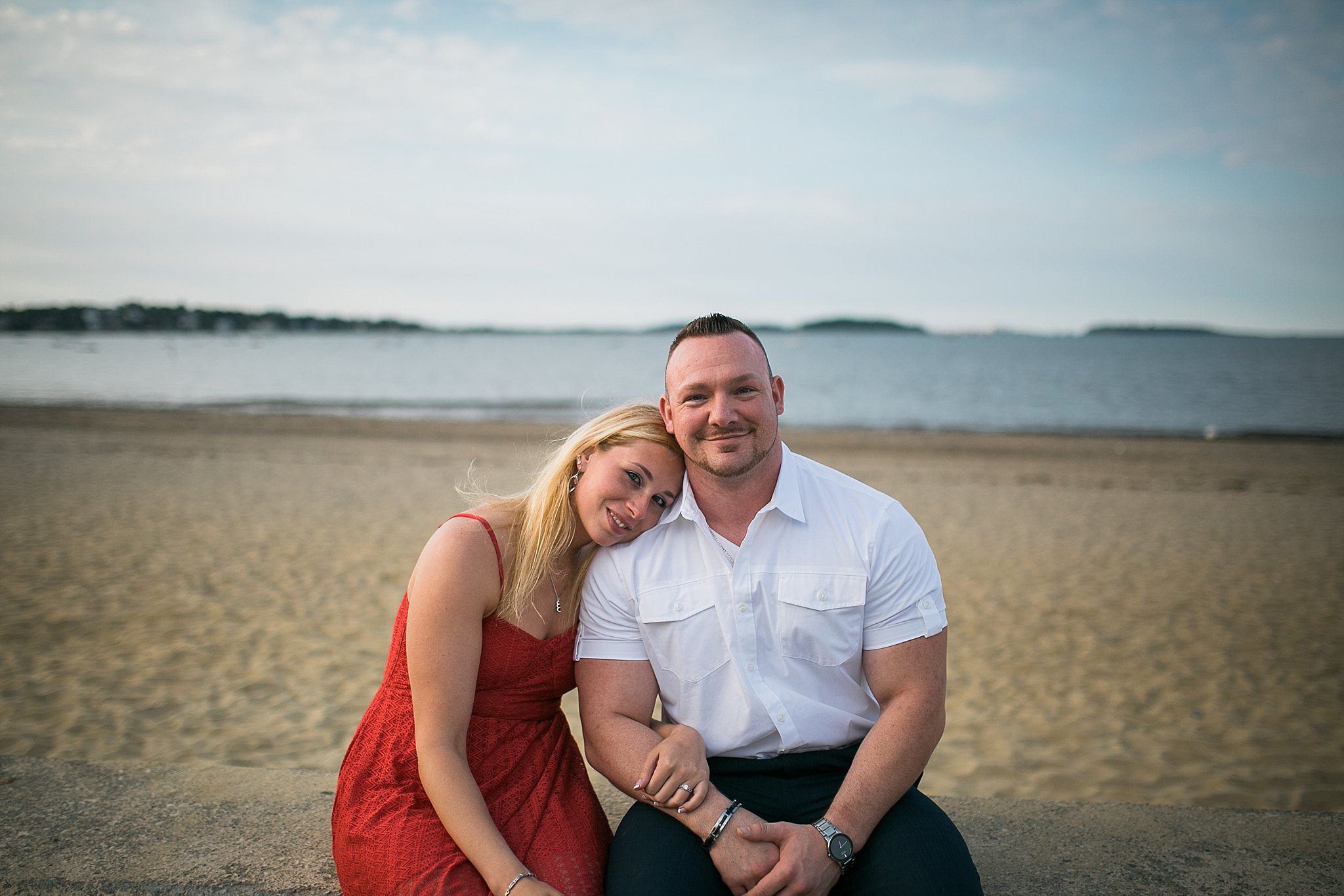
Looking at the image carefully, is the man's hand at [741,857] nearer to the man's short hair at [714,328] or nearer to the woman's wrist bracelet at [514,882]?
the woman's wrist bracelet at [514,882]

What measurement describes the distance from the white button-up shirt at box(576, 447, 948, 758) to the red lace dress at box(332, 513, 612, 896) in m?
0.25

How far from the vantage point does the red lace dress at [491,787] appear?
233 cm

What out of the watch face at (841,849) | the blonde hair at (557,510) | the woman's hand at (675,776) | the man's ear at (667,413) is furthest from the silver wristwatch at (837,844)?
the man's ear at (667,413)

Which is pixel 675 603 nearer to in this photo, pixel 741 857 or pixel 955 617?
pixel 741 857

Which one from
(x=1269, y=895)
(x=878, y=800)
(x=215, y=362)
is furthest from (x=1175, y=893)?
(x=215, y=362)

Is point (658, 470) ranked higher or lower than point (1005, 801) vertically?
higher

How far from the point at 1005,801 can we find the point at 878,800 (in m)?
1.22

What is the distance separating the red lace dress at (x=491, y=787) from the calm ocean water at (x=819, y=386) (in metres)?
0.99

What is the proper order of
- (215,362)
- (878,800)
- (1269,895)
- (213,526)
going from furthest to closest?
(215,362) < (213,526) < (1269,895) < (878,800)

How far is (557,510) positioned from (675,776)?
2.82 ft

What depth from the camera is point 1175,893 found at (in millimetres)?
2602

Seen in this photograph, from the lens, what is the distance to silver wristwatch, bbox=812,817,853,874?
229cm

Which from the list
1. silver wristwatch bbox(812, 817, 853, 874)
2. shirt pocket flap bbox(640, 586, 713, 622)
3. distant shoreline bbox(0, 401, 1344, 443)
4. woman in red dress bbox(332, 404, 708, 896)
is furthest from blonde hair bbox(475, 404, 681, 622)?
distant shoreline bbox(0, 401, 1344, 443)

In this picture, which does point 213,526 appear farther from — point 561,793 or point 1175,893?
point 1175,893
